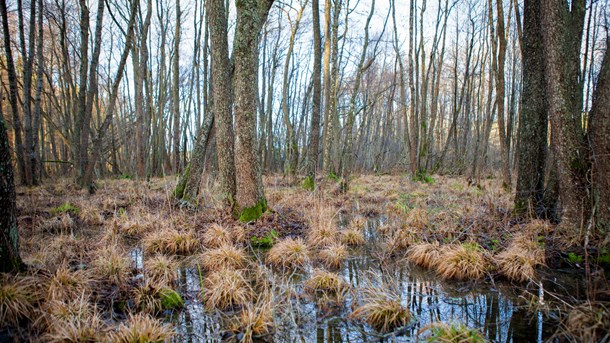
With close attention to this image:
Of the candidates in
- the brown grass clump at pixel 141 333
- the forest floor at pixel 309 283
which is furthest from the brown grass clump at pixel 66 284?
the brown grass clump at pixel 141 333

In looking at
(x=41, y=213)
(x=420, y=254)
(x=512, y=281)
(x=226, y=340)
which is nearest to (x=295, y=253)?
(x=420, y=254)

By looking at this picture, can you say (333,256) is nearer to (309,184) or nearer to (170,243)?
(170,243)

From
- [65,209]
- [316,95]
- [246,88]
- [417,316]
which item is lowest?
[417,316]

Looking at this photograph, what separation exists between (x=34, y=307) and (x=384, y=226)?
16.8 ft

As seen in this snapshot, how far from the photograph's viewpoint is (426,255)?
14.5 feet

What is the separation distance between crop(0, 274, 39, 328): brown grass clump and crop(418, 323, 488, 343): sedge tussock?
3.24 m

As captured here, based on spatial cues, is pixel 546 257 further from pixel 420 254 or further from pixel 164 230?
pixel 164 230

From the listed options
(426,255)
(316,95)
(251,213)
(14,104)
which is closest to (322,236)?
(251,213)

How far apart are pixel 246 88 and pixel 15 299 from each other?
161 inches

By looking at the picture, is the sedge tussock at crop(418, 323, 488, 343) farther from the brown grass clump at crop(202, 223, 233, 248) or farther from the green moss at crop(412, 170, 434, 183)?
the green moss at crop(412, 170, 434, 183)

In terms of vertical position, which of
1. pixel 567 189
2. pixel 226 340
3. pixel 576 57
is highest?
pixel 576 57

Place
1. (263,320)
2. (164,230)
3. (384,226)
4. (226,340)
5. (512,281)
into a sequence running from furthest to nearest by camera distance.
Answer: (384,226) < (164,230) < (512,281) < (263,320) < (226,340)

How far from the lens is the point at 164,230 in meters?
5.37

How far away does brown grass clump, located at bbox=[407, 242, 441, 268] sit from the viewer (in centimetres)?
430
